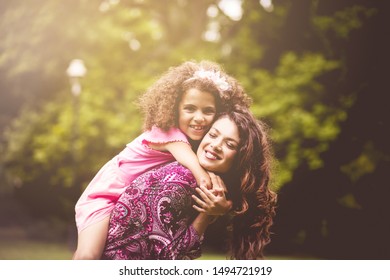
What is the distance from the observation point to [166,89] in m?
3.80

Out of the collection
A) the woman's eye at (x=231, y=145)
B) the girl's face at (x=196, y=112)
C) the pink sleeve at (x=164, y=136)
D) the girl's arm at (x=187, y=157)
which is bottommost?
the girl's arm at (x=187, y=157)

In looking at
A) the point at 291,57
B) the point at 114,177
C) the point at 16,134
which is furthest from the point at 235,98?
the point at 16,134

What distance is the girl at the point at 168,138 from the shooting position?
3.64m

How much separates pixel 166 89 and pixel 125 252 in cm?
131

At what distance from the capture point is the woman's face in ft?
12.0

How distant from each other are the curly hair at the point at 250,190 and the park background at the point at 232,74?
160 millimetres

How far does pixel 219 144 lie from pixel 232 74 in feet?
3.53

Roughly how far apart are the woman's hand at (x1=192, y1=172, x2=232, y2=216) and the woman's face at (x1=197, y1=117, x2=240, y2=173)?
0.10m

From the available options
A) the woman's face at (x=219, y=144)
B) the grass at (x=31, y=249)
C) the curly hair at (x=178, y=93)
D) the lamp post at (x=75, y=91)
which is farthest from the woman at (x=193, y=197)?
the lamp post at (x=75, y=91)

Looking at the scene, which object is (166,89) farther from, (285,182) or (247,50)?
(247,50)

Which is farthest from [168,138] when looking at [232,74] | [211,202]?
[232,74]

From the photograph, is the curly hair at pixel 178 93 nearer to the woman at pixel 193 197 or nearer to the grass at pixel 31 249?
the woman at pixel 193 197

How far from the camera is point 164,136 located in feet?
12.1

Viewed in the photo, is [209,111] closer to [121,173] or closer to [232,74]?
[121,173]
